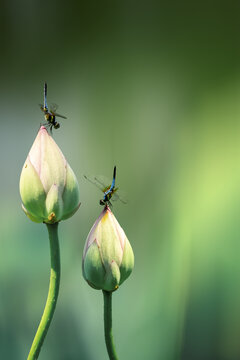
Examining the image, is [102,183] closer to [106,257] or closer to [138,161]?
[138,161]

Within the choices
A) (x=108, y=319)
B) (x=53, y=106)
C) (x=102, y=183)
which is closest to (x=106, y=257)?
(x=108, y=319)

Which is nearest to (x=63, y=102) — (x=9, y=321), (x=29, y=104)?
(x=29, y=104)

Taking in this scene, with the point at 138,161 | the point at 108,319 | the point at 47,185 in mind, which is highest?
the point at 138,161

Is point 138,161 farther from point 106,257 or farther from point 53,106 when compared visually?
point 106,257

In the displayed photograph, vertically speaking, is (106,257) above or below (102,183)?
below

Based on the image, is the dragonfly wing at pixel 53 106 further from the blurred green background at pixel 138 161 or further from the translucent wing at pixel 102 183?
the translucent wing at pixel 102 183

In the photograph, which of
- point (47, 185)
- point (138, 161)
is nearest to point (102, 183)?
point (138, 161)

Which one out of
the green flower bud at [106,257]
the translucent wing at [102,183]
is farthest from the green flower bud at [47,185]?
the translucent wing at [102,183]

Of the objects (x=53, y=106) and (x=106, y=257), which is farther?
(x=53, y=106)
